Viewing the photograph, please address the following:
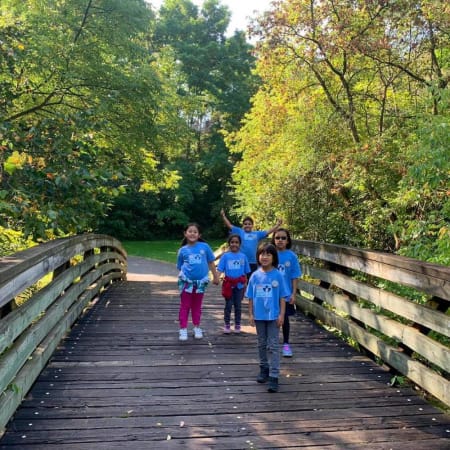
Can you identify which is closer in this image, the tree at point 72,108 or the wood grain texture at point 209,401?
the wood grain texture at point 209,401

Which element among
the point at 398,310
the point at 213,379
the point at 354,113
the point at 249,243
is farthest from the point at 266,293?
the point at 354,113

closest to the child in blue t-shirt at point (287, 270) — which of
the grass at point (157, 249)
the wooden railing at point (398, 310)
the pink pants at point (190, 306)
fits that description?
the wooden railing at point (398, 310)

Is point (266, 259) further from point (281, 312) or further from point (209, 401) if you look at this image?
point (209, 401)

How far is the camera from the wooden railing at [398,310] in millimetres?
3498

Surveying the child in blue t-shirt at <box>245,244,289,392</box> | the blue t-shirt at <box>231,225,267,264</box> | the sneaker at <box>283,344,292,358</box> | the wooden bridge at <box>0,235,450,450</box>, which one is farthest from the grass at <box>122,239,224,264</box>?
the child in blue t-shirt at <box>245,244,289,392</box>

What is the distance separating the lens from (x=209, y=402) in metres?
3.68

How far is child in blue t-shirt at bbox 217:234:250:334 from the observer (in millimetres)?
5891

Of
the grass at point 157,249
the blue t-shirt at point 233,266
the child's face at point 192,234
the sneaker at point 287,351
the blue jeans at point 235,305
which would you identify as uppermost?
the child's face at point 192,234

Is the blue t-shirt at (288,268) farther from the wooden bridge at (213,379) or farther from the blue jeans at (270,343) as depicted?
the blue jeans at (270,343)

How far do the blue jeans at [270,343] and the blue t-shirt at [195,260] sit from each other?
1470 mm

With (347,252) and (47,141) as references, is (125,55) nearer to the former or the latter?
(47,141)

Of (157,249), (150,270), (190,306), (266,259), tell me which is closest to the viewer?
(266,259)

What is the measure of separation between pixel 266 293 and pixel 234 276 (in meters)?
1.75

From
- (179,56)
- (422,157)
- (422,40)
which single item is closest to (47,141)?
(422,157)
